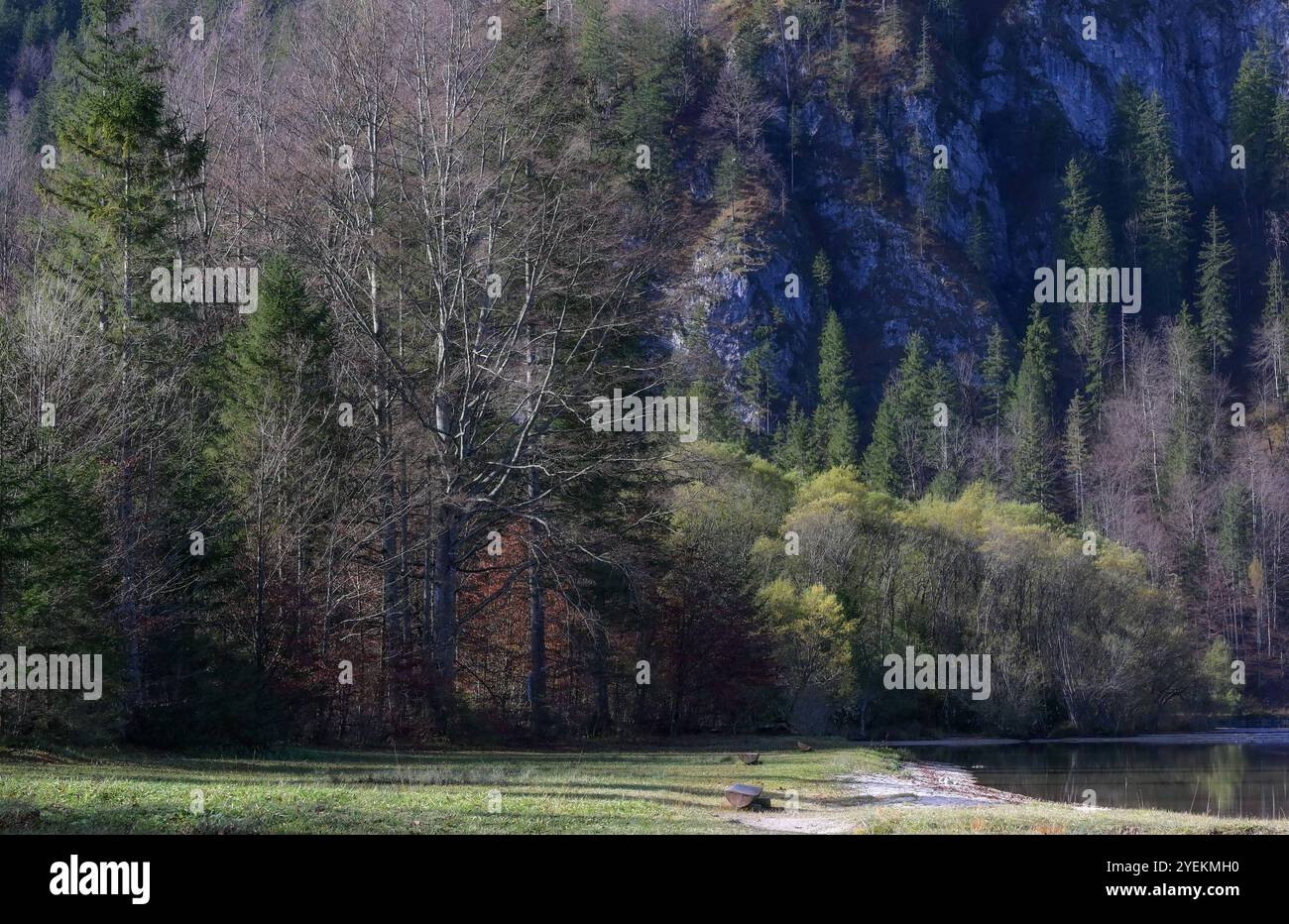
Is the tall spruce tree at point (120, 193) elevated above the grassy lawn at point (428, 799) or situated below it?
above

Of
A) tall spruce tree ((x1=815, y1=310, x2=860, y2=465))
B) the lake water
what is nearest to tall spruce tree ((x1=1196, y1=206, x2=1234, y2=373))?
tall spruce tree ((x1=815, y1=310, x2=860, y2=465))

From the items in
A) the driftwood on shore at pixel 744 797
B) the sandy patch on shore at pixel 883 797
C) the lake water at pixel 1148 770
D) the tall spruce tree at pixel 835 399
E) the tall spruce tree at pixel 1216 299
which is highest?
the tall spruce tree at pixel 1216 299

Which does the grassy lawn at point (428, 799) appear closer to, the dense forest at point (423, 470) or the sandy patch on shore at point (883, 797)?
the sandy patch on shore at point (883, 797)

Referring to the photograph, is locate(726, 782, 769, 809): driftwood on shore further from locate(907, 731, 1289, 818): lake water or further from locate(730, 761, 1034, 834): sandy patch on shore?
locate(907, 731, 1289, 818): lake water

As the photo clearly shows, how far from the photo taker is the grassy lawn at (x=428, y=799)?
571 inches

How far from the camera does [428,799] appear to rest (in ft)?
57.7

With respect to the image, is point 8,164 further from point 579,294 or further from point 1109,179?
point 1109,179

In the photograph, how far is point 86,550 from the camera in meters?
24.3

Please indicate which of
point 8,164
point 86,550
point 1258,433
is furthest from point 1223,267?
point 86,550

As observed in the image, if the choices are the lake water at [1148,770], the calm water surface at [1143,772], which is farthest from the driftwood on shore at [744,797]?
the calm water surface at [1143,772]

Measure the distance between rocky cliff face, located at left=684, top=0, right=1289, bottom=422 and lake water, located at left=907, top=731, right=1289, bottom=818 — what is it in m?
59.6

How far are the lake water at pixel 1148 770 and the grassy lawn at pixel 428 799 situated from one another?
356 inches

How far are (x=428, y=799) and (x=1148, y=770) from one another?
103 ft

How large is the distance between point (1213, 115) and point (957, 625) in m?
133
